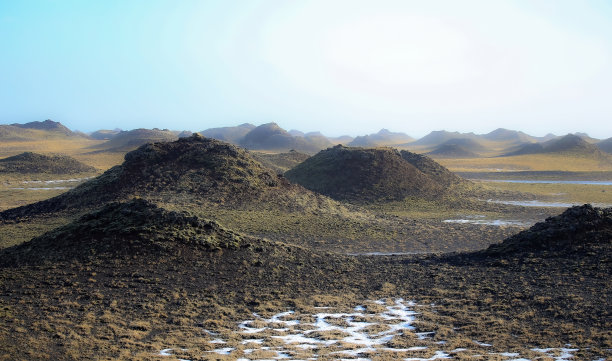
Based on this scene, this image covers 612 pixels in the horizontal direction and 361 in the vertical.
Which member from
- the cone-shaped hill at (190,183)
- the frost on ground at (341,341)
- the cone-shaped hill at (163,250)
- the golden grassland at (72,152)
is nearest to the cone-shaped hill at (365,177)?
the cone-shaped hill at (190,183)

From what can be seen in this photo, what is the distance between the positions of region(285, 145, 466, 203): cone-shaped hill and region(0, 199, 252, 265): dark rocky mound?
69.9 ft

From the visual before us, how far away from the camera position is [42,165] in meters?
57.3

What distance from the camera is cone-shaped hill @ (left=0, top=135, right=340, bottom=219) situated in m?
28.0

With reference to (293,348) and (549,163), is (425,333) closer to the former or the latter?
(293,348)

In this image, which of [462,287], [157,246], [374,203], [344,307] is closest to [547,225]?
[462,287]

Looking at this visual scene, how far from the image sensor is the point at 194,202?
27.5m

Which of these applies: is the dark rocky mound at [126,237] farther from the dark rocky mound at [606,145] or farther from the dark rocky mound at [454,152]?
the dark rocky mound at [606,145]

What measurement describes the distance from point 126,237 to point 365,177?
27118 mm

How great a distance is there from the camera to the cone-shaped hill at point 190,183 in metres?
28.0

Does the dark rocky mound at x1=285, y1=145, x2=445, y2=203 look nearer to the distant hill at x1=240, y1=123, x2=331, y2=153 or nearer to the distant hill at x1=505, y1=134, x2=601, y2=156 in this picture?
the distant hill at x1=505, y1=134, x2=601, y2=156

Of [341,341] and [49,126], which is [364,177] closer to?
[341,341]

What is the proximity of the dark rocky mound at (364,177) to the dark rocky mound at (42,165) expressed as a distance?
2755 cm

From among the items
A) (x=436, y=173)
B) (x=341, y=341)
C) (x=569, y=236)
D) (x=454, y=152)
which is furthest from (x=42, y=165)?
(x=454, y=152)

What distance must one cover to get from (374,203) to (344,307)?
24.0 metres
